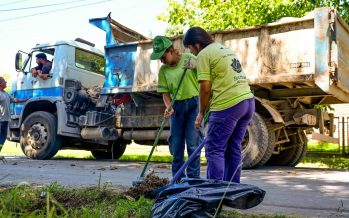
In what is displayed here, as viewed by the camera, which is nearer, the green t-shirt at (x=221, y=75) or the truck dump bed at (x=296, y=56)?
the green t-shirt at (x=221, y=75)

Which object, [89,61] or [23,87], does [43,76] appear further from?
[89,61]

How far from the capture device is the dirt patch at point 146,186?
373 centimetres

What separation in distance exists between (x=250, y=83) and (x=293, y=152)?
6.90 ft

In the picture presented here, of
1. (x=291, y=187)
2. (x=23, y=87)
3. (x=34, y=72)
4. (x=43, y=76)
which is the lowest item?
(x=291, y=187)

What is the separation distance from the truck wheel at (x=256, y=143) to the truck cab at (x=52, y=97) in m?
3.98

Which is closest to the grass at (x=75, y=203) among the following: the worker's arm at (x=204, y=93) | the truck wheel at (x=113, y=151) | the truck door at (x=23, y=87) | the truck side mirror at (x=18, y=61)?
the worker's arm at (x=204, y=93)

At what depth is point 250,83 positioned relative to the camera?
7230mm

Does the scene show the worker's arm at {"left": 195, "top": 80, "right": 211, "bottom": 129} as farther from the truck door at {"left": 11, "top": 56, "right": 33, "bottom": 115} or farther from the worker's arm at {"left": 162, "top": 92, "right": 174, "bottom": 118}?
the truck door at {"left": 11, "top": 56, "right": 33, "bottom": 115}

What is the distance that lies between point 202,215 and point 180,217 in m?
0.14

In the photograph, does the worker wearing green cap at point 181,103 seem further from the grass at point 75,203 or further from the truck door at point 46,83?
the truck door at point 46,83

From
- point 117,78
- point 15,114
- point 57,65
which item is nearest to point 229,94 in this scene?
point 117,78

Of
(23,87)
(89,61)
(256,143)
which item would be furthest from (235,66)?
(23,87)

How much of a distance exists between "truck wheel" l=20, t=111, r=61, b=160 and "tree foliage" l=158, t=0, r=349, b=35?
18.8ft

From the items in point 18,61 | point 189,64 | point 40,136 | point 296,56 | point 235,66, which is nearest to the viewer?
point 235,66
